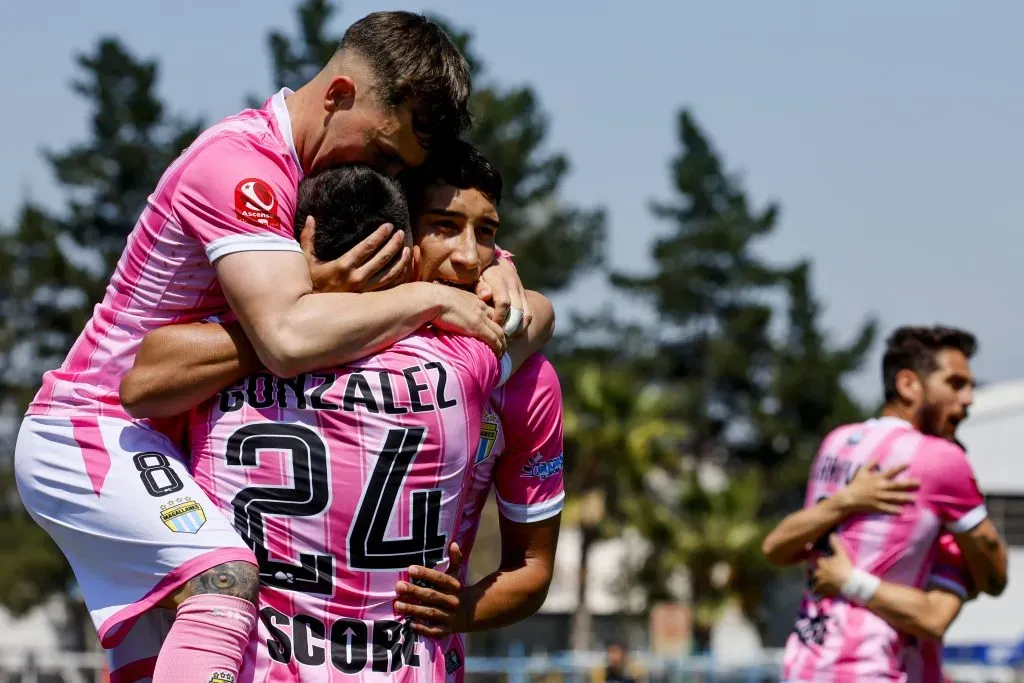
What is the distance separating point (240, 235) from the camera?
3375 millimetres

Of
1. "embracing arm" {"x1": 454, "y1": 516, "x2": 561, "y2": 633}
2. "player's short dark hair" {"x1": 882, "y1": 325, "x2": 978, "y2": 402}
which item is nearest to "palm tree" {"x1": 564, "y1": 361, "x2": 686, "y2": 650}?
"player's short dark hair" {"x1": 882, "y1": 325, "x2": 978, "y2": 402}

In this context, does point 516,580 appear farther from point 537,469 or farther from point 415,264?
point 415,264

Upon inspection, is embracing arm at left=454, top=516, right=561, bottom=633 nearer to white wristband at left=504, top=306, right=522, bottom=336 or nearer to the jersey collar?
white wristband at left=504, top=306, right=522, bottom=336

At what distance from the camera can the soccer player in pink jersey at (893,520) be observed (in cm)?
610

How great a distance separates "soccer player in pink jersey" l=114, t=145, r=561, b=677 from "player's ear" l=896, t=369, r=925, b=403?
297 cm

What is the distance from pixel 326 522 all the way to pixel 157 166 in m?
43.2

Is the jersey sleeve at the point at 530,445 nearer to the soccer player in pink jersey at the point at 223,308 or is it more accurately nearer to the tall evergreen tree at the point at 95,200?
the soccer player in pink jersey at the point at 223,308

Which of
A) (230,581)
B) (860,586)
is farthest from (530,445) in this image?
(860,586)

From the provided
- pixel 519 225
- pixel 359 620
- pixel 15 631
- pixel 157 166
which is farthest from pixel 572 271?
pixel 359 620

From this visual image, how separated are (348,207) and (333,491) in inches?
28.4

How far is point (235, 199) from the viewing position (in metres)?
3.42

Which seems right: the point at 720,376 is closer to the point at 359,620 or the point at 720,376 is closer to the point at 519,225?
the point at 519,225

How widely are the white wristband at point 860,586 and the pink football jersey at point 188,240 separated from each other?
136 inches

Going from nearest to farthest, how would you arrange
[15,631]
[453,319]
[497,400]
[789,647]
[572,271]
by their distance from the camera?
[453,319], [497,400], [789,647], [572,271], [15,631]
